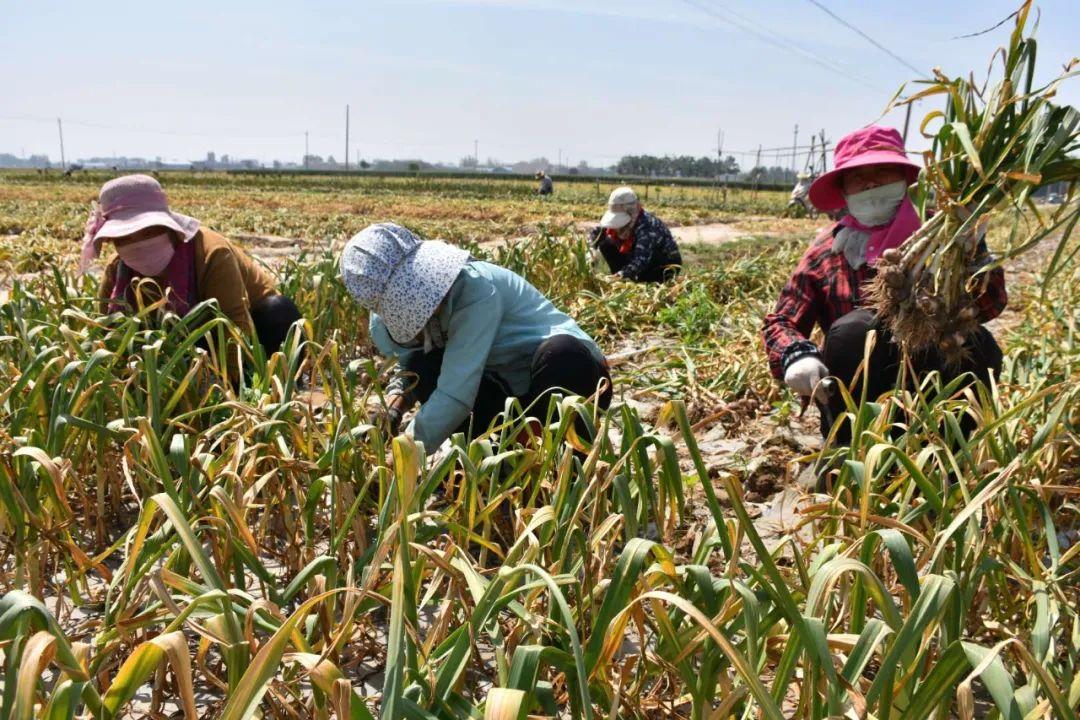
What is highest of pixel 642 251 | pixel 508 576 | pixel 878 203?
pixel 878 203

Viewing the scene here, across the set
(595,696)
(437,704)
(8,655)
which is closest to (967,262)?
(595,696)

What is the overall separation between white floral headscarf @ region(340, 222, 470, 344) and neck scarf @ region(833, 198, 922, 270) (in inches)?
46.2

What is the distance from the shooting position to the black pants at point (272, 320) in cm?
316

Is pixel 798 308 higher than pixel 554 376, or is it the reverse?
pixel 798 308

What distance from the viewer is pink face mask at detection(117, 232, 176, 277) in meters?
2.83

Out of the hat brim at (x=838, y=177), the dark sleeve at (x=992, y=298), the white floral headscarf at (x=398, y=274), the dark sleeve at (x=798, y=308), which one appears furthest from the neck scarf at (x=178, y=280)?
the dark sleeve at (x=992, y=298)

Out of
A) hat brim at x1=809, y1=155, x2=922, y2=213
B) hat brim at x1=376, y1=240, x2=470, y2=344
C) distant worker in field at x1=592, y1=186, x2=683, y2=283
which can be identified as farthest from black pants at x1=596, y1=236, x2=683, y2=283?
hat brim at x1=376, y1=240, x2=470, y2=344

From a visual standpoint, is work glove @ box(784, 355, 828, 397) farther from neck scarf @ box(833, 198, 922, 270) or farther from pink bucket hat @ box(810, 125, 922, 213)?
pink bucket hat @ box(810, 125, 922, 213)

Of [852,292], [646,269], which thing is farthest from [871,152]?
[646,269]

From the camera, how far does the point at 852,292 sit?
8.61 feet

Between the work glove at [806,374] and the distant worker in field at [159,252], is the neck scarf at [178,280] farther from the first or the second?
the work glove at [806,374]

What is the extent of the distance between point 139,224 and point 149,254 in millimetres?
127

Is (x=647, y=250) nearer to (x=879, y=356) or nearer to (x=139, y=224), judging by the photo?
(x=879, y=356)

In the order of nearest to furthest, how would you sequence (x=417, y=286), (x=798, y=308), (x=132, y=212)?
(x=417, y=286) < (x=798, y=308) < (x=132, y=212)
